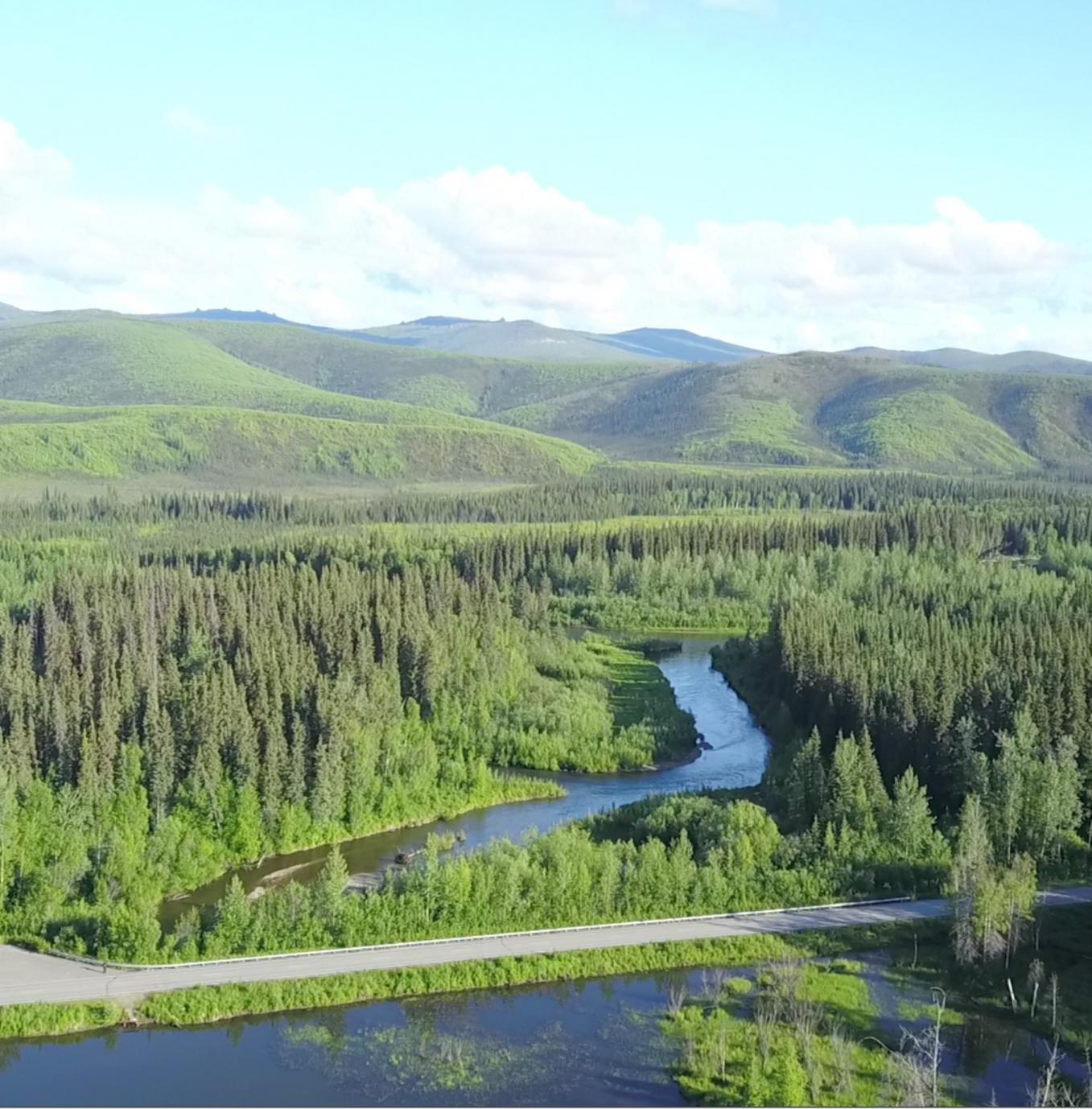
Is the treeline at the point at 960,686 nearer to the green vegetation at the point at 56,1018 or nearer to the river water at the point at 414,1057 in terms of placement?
the river water at the point at 414,1057

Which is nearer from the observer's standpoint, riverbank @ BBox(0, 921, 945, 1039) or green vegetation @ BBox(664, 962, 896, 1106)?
green vegetation @ BBox(664, 962, 896, 1106)

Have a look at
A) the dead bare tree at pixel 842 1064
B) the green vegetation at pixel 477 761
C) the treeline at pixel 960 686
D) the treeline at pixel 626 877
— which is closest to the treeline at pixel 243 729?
the green vegetation at pixel 477 761

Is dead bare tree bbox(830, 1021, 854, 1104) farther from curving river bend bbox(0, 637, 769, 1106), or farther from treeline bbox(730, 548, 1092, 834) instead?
treeline bbox(730, 548, 1092, 834)

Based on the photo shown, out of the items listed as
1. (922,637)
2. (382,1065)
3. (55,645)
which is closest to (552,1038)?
(382,1065)

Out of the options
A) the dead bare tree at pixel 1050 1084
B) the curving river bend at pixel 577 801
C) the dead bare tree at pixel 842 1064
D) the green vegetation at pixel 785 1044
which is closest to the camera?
the dead bare tree at pixel 1050 1084

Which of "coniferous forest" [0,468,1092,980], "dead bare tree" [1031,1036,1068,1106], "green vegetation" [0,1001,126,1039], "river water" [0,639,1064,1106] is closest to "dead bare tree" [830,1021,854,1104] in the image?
"river water" [0,639,1064,1106]
